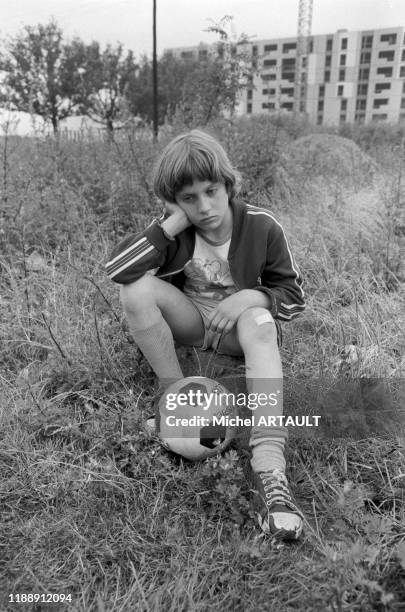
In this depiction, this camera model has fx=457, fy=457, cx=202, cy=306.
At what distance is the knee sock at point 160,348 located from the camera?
6.48ft

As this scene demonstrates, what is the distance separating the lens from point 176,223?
2.02 m

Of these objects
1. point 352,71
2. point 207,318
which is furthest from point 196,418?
point 352,71

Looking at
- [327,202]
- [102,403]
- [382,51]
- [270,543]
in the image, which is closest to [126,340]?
[102,403]

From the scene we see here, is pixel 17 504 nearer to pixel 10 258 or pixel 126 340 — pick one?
pixel 126 340

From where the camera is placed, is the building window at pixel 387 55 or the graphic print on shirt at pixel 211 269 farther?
the building window at pixel 387 55

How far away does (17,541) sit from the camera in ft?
4.99

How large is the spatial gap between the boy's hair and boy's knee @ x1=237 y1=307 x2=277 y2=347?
23.5 inches

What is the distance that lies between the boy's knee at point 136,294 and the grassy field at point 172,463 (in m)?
0.41

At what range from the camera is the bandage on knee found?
1774mm

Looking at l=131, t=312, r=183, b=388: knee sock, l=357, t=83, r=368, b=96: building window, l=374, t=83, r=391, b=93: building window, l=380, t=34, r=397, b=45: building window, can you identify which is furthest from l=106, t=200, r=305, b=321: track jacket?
l=380, t=34, r=397, b=45: building window

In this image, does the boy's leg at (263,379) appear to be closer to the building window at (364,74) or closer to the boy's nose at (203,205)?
the boy's nose at (203,205)

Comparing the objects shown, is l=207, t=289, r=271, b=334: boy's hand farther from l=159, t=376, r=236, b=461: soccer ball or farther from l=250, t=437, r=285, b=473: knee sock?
l=250, t=437, r=285, b=473: knee sock

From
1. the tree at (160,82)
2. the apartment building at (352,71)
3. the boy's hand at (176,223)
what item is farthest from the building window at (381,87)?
the boy's hand at (176,223)

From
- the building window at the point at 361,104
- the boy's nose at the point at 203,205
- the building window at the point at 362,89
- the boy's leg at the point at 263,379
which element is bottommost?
the boy's leg at the point at 263,379
